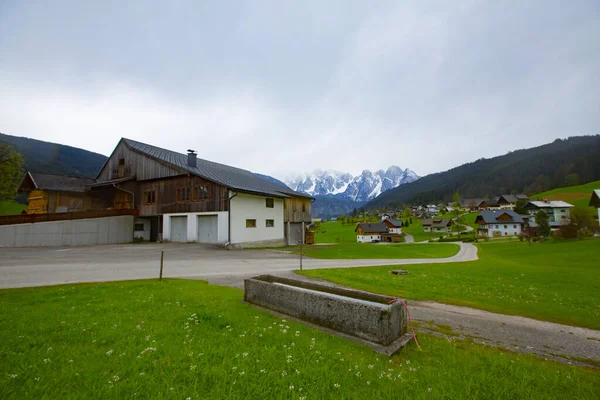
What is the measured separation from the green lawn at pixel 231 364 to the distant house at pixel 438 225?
11264cm

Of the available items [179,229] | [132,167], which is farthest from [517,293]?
[132,167]

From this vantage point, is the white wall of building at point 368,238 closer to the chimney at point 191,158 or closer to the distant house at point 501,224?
the distant house at point 501,224

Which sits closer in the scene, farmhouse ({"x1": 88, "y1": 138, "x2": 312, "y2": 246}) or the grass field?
farmhouse ({"x1": 88, "y1": 138, "x2": 312, "y2": 246})

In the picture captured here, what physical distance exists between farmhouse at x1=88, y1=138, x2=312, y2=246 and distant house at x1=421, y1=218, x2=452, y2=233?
3462 inches

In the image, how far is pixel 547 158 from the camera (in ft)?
634

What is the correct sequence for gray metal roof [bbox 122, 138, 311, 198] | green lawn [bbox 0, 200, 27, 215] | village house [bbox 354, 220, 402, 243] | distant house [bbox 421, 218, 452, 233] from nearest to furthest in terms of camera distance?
gray metal roof [bbox 122, 138, 311, 198]
green lawn [bbox 0, 200, 27, 215]
village house [bbox 354, 220, 402, 243]
distant house [bbox 421, 218, 452, 233]

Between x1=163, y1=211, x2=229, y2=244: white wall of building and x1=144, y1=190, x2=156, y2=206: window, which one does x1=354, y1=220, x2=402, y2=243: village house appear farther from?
x1=144, y1=190, x2=156, y2=206: window

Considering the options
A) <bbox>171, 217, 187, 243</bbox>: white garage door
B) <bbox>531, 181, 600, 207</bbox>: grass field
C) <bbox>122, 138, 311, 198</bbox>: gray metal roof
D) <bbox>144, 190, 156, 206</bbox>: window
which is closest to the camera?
<bbox>122, 138, 311, 198</bbox>: gray metal roof

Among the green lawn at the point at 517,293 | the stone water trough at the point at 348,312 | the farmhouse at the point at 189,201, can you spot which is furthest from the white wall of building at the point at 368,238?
the stone water trough at the point at 348,312

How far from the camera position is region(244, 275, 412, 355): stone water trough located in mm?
5043

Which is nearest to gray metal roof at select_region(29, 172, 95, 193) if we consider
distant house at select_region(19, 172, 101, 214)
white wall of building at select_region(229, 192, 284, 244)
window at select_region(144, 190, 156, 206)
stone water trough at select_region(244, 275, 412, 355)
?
distant house at select_region(19, 172, 101, 214)

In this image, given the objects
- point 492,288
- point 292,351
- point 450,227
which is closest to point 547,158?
point 450,227

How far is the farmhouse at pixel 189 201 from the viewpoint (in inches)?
→ 1176

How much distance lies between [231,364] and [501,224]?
106 m
